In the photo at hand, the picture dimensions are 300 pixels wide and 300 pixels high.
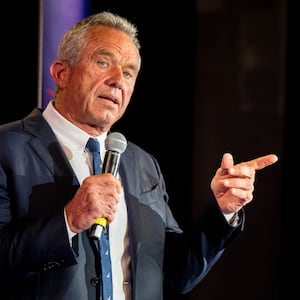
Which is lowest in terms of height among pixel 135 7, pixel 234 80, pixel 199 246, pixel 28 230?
pixel 199 246

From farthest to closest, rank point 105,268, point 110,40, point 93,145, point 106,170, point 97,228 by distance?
point 110,40, point 93,145, point 105,268, point 106,170, point 97,228

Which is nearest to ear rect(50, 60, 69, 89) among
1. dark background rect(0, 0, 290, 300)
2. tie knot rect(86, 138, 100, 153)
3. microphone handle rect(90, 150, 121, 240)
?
tie knot rect(86, 138, 100, 153)

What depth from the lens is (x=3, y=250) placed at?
1.53 m

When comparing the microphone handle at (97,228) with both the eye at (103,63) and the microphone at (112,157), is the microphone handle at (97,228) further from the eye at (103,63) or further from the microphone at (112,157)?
the eye at (103,63)

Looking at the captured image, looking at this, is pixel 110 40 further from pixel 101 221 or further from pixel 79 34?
pixel 101 221

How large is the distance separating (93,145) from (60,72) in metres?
0.35

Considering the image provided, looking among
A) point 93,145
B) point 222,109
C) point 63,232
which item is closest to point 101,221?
point 63,232

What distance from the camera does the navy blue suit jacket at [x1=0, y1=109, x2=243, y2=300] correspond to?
153cm

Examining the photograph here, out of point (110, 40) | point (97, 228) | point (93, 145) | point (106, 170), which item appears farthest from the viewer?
point (110, 40)

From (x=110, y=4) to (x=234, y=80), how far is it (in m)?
0.88

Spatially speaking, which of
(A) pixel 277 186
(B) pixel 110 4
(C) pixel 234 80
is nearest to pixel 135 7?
(B) pixel 110 4

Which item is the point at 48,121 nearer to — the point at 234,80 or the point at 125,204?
the point at 125,204

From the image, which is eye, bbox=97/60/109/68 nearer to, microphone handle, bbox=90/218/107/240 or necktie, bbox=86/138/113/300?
necktie, bbox=86/138/113/300

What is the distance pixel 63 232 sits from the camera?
1.52 metres
